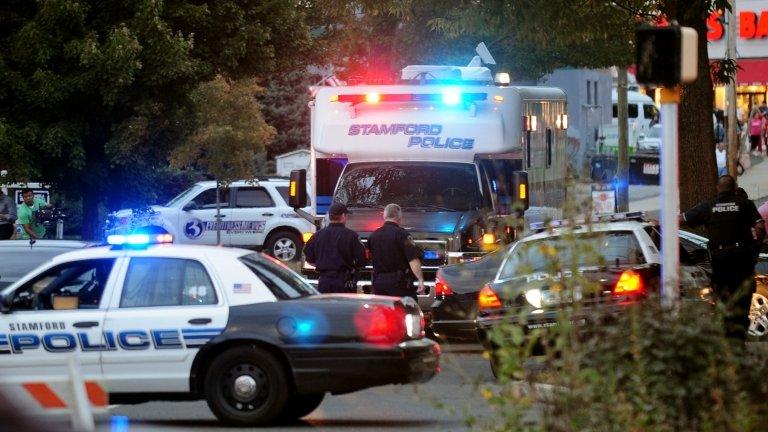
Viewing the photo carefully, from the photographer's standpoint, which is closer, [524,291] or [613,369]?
[613,369]

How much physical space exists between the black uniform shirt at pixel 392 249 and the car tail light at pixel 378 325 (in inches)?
169

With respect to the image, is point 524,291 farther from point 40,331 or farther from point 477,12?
point 477,12

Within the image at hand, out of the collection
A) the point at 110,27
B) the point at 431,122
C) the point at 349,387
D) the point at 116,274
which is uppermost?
the point at 110,27

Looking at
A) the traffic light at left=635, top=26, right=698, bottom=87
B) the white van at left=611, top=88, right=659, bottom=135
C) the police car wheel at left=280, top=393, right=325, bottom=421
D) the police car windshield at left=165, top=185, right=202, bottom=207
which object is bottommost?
the police car wheel at left=280, top=393, right=325, bottom=421

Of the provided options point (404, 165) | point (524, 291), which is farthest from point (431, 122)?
point (524, 291)

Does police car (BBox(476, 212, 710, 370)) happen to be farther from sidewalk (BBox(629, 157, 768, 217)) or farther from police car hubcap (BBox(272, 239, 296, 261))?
sidewalk (BBox(629, 157, 768, 217))

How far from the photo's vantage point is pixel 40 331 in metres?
11.5

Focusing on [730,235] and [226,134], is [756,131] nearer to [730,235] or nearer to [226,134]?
[226,134]

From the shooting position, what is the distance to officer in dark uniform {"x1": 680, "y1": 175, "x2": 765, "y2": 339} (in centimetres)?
1541

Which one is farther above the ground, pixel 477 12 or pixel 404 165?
pixel 477 12

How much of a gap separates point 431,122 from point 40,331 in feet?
26.2

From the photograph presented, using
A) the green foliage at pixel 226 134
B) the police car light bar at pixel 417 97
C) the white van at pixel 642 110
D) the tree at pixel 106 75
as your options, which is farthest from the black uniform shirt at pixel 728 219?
the white van at pixel 642 110

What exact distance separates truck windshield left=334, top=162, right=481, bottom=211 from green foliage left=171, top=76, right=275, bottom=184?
380 inches

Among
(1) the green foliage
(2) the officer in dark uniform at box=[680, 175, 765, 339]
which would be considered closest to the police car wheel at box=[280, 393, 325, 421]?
(2) the officer in dark uniform at box=[680, 175, 765, 339]
